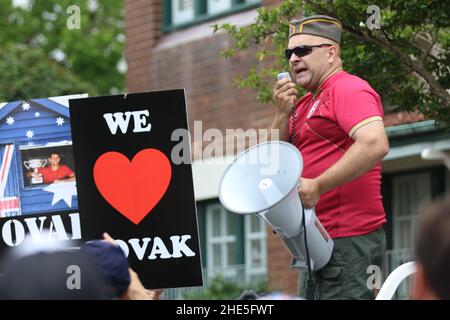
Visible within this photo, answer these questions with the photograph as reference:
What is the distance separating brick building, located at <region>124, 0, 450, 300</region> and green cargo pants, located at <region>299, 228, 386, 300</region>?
8600 millimetres

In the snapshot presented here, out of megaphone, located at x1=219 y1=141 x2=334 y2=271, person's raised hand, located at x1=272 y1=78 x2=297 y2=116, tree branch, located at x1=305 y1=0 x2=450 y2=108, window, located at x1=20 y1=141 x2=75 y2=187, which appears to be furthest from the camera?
tree branch, located at x1=305 y1=0 x2=450 y2=108

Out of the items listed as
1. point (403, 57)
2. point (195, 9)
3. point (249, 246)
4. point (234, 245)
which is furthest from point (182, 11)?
point (403, 57)

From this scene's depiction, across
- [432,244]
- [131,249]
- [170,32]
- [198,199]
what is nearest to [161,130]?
[131,249]

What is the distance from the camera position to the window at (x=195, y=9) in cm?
1689

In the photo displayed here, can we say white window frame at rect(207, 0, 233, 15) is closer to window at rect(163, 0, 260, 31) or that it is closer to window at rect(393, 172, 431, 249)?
window at rect(163, 0, 260, 31)

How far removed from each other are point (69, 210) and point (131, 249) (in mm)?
378

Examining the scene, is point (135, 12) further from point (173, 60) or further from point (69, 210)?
point (69, 210)

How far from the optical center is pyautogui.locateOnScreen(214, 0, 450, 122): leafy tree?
777 cm

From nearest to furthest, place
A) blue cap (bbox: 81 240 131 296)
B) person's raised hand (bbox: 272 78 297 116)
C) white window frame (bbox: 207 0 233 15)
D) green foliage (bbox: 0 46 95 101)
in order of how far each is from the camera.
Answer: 1. blue cap (bbox: 81 240 131 296)
2. person's raised hand (bbox: 272 78 297 116)
3. white window frame (bbox: 207 0 233 15)
4. green foliage (bbox: 0 46 95 101)

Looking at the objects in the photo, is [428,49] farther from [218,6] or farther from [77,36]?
[77,36]

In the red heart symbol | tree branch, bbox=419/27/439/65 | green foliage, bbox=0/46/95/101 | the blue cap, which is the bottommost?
the blue cap

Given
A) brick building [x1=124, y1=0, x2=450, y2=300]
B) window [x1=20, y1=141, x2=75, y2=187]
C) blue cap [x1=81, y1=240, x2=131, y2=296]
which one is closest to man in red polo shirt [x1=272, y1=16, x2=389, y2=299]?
window [x1=20, y1=141, x2=75, y2=187]

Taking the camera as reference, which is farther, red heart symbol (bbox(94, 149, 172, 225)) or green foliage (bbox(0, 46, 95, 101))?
green foliage (bbox(0, 46, 95, 101))

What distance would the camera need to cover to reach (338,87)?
5773 millimetres
